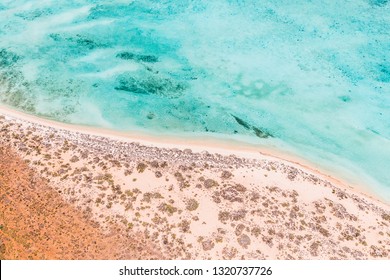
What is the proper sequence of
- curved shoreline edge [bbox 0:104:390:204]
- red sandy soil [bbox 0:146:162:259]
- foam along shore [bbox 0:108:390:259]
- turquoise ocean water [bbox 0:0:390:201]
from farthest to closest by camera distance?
1. turquoise ocean water [bbox 0:0:390:201]
2. curved shoreline edge [bbox 0:104:390:204]
3. foam along shore [bbox 0:108:390:259]
4. red sandy soil [bbox 0:146:162:259]

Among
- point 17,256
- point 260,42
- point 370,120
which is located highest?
point 260,42

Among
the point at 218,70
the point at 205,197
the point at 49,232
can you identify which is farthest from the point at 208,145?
the point at 49,232

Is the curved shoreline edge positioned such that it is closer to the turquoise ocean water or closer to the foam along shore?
the foam along shore

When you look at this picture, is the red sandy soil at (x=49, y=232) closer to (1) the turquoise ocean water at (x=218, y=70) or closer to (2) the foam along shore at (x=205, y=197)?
(2) the foam along shore at (x=205, y=197)

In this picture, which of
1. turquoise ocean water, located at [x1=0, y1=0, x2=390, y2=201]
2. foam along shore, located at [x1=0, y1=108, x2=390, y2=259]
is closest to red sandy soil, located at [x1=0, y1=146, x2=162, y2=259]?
foam along shore, located at [x1=0, y1=108, x2=390, y2=259]

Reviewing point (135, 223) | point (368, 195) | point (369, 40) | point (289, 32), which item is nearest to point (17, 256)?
point (135, 223)

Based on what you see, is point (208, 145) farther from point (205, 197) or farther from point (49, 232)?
point (49, 232)
